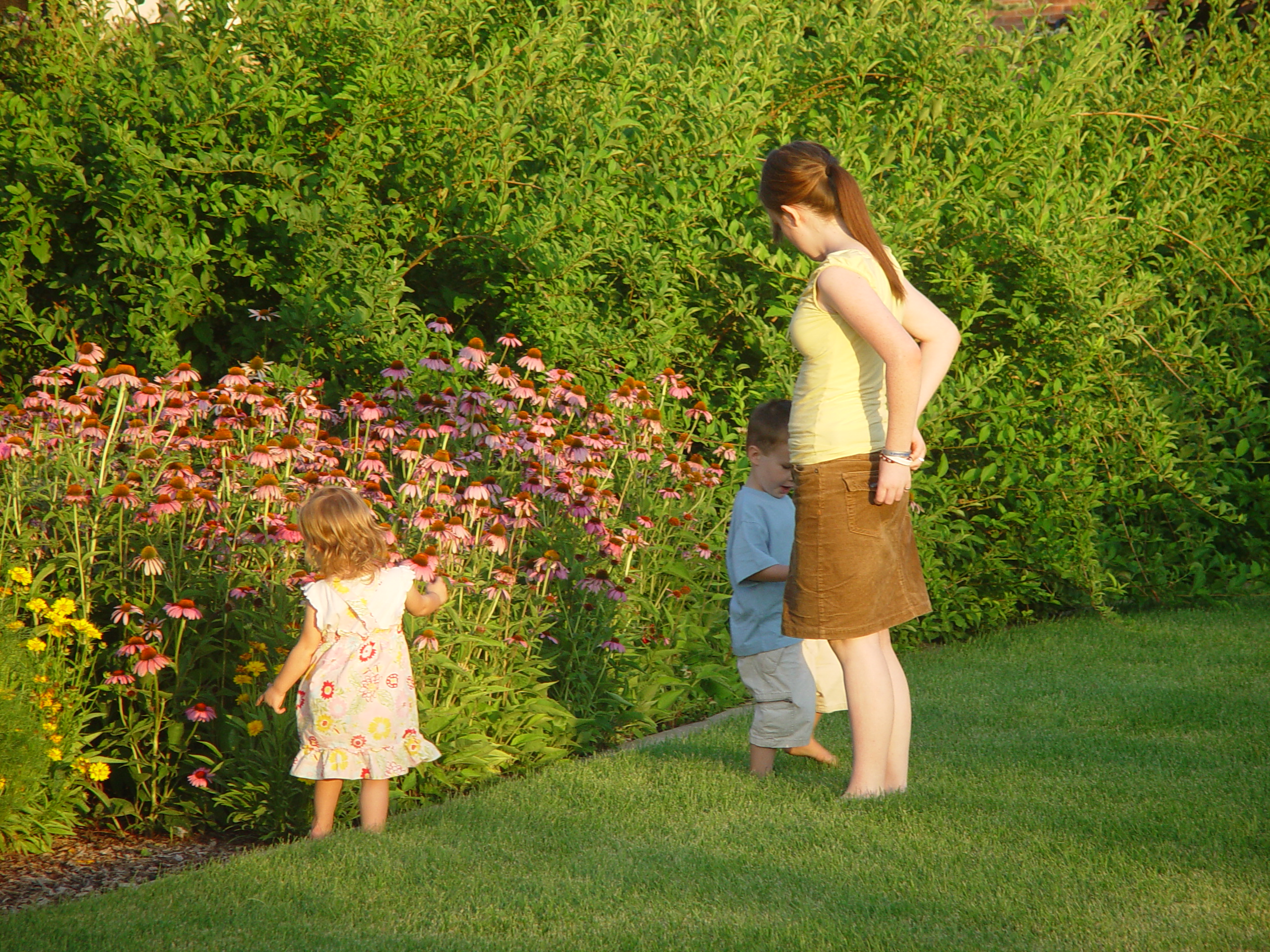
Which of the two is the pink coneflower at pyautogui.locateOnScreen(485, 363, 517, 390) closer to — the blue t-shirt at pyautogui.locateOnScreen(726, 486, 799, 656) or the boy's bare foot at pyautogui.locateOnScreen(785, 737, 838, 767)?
the blue t-shirt at pyautogui.locateOnScreen(726, 486, 799, 656)

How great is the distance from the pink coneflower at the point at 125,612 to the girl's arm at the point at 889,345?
2.22 meters

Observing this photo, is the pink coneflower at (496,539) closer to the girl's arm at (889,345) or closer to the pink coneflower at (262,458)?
the pink coneflower at (262,458)

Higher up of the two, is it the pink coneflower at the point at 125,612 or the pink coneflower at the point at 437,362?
the pink coneflower at the point at 437,362

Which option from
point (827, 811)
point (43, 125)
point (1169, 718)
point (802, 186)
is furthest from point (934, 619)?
point (43, 125)

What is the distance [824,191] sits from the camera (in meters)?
3.43

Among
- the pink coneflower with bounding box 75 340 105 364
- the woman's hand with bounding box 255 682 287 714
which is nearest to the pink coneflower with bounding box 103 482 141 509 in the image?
the pink coneflower with bounding box 75 340 105 364

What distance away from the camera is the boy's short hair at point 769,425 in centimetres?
411

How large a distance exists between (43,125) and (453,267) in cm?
203

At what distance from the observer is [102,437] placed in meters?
4.14

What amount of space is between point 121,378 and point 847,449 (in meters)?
2.45

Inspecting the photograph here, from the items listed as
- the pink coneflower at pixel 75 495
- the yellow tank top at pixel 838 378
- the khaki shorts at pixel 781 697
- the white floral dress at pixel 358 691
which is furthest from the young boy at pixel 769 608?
the pink coneflower at pixel 75 495

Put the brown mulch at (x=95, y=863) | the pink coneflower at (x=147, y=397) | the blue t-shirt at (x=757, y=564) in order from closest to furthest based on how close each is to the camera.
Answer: the brown mulch at (x=95, y=863), the blue t-shirt at (x=757, y=564), the pink coneflower at (x=147, y=397)

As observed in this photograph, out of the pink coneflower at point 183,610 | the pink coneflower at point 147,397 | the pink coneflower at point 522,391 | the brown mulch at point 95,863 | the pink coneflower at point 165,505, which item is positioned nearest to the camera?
the brown mulch at point 95,863

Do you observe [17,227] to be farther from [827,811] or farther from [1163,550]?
[1163,550]
